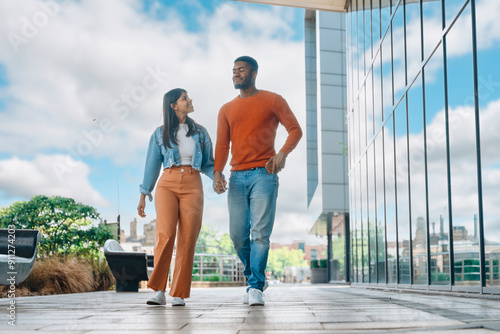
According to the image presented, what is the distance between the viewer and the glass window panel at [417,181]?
830 centimetres

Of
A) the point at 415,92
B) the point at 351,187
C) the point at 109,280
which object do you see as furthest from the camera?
the point at 351,187

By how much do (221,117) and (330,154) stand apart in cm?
1981

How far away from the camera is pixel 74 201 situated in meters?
22.0

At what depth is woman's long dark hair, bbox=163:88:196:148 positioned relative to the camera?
449 cm

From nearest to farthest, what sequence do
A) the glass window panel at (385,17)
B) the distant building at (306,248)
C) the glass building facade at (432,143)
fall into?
1. the glass building facade at (432,143)
2. the glass window panel at (385,17)
3. the distant building at (306,248)

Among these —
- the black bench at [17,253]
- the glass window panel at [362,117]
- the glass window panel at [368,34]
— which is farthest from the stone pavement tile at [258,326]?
the glass window panel at [362,117]

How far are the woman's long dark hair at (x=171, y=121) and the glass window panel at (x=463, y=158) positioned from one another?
10.6 ft

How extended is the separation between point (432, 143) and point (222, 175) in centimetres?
417

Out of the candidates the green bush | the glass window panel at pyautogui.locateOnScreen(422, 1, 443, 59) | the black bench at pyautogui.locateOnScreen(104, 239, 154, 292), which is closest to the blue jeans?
the glass window panel at pyautogui.locateOnScreen(422, 1, 443, 59)

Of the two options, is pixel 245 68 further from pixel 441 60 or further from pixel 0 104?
pixel 0 104

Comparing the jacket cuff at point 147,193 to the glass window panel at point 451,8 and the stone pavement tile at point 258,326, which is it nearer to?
the stone pavement tile at point 258,326

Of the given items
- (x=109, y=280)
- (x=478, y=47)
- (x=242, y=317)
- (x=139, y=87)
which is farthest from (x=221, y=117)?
(x=109, y=280)

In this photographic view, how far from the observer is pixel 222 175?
464cm

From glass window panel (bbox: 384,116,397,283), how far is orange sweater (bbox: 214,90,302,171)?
639 centimetres
